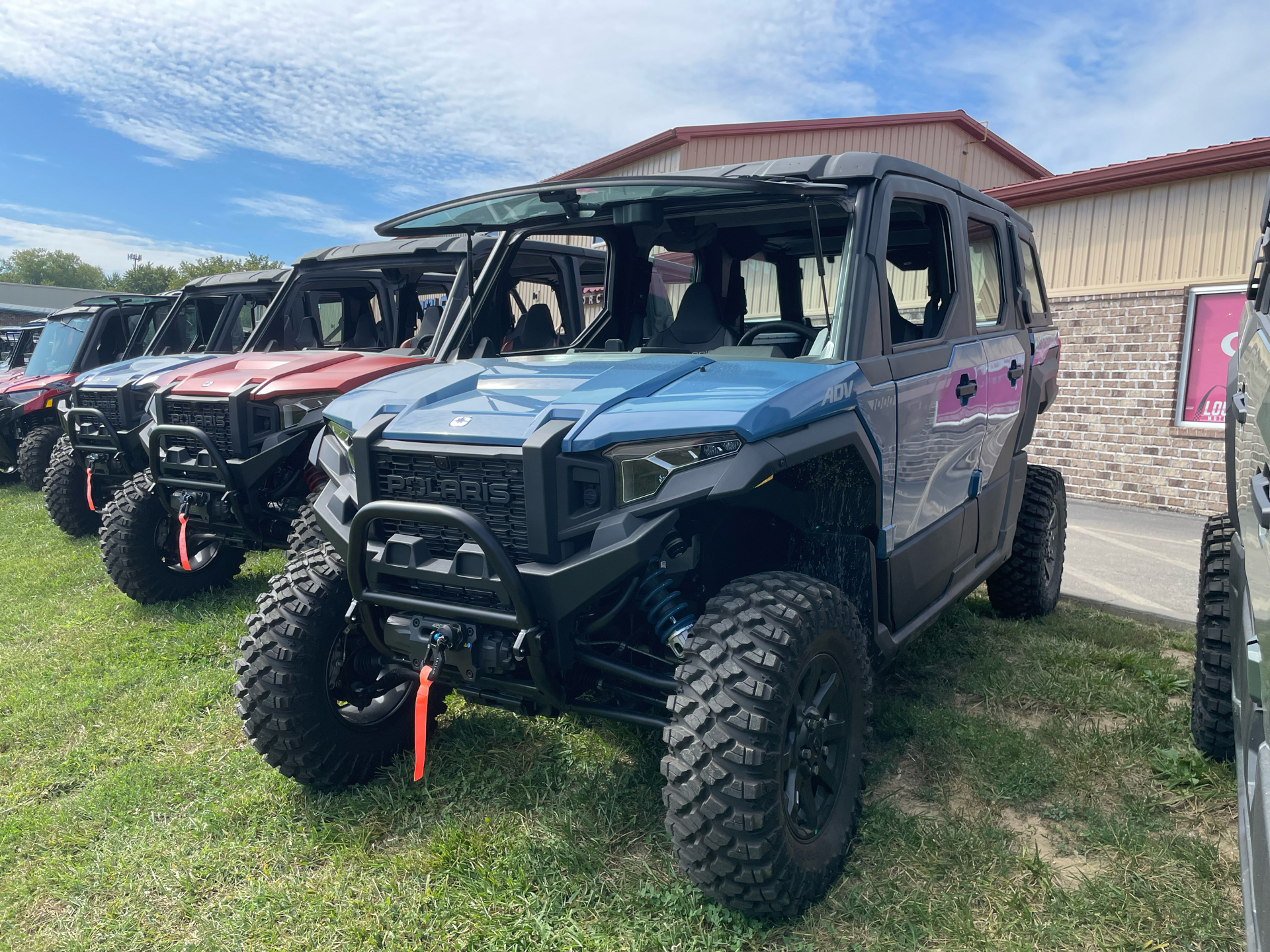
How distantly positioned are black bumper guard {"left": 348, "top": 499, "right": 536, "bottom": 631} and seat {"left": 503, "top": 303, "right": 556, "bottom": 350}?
210cm

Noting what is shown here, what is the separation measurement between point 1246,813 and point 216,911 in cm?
271

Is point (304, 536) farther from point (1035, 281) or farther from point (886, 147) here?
point (886, 147)

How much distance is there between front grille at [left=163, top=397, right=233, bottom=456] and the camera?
17.1ft

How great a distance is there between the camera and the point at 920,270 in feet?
12.5

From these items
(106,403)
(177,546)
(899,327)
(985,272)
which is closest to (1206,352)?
(985,272)

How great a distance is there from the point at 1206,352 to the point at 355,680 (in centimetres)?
876

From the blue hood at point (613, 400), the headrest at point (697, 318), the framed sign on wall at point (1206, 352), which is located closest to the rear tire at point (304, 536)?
the blue hood at point (613, 400)

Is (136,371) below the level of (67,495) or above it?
above

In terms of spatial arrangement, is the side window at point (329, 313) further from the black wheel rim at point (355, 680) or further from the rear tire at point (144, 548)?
the black wheel rim at point (355, 680)

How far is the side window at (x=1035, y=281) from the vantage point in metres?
4.93

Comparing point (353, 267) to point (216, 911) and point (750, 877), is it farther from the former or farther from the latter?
point (750, 877)

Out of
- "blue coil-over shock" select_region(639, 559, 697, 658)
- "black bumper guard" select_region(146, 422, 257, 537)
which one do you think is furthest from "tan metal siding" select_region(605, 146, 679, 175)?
"blue coil-over shock" select_region(639, 559, 697, 658)

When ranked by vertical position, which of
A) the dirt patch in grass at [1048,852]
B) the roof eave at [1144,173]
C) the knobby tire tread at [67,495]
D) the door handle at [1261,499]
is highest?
the roof eave at [1144,173]

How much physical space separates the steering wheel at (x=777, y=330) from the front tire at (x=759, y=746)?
1.10 m
